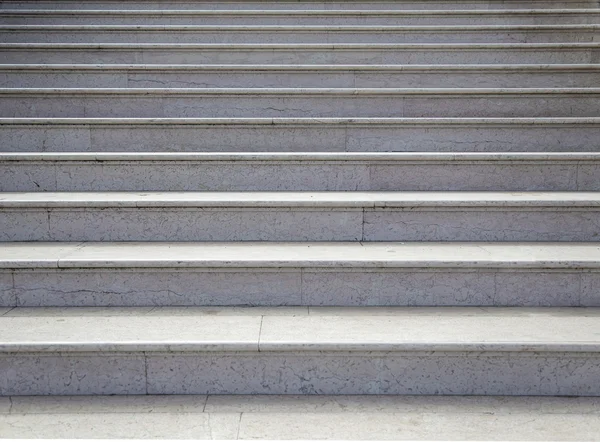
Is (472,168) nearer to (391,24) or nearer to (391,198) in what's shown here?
(391,198)

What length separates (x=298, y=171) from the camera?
313 cm

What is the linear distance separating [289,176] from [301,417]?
1471 millimetres

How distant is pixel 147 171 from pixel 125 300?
87cm

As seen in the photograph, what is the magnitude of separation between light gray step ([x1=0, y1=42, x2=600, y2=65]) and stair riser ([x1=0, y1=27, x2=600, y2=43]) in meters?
0.26

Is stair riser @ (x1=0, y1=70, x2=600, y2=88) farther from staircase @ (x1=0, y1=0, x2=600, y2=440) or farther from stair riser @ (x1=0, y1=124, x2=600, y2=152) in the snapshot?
stair riser @ (x1=0, y1=124, x2=600, y2=152)

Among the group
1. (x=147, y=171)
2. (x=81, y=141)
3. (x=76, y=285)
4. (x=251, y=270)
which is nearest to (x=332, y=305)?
(x=251, y=270)

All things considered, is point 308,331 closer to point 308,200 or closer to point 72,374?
point 308,200

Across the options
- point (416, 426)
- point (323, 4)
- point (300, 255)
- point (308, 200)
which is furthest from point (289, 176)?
point (323, 4)

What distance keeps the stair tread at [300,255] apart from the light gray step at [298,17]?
2.52m

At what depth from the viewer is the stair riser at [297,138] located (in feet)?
11.2

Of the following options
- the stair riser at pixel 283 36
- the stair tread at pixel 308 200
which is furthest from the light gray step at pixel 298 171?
the stair riser at pixel 283 36

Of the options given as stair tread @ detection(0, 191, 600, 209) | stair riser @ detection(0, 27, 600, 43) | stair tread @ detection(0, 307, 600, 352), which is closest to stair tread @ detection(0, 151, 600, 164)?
stair tread @ detection(0, 191, 600, 209)

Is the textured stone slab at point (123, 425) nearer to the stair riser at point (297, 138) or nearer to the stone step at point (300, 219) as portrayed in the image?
the stone step at point (300, 219)

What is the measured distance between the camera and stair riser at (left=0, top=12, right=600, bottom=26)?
4594mm
